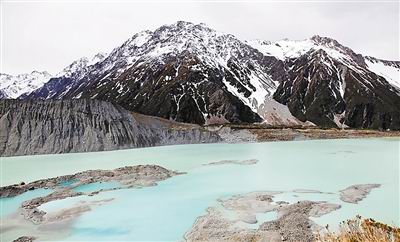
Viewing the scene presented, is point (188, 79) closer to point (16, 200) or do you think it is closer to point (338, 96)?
point (338, 96)

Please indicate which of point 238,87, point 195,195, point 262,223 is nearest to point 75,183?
point 195,195

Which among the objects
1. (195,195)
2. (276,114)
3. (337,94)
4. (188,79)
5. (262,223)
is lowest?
(195,195)

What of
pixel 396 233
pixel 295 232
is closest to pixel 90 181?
pixel 295 232

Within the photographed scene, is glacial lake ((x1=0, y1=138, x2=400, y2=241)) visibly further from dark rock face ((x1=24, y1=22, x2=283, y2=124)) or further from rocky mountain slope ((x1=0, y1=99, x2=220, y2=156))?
dark rock face ((x1=24, y1=22, x2=283, y2=124))

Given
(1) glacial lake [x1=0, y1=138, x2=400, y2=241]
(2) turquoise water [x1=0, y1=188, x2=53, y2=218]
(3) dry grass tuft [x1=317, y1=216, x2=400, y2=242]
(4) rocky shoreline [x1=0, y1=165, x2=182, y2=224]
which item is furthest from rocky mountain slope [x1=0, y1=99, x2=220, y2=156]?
(3) dry grass tuft [x1=317, y1=216, x2=400, y2=242]

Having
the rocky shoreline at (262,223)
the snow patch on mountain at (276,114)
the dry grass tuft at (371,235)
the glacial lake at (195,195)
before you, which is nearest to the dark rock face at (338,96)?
the snow patch on mountain at (276,114)
